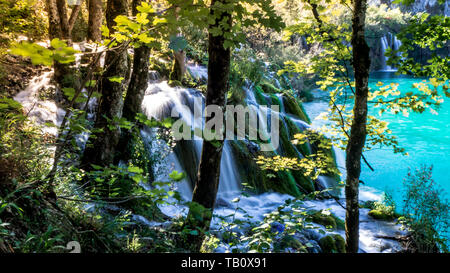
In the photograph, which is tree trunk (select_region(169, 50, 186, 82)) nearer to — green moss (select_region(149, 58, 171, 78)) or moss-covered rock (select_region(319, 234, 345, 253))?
green moss (select_region(149, 58, 171, 78))

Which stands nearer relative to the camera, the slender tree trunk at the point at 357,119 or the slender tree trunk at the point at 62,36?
the slender tree trunk at the point at 357,119

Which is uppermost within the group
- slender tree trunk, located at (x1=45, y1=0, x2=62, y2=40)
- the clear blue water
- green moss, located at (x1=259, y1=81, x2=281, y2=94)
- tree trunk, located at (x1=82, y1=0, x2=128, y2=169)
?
slender tree trunk, located at (x1=45, y1=0, x2=62, y2=40)

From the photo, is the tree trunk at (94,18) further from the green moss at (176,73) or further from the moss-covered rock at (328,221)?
the moss-covered rock at (328,221)

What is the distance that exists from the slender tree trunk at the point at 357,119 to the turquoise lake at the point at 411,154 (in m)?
8.20

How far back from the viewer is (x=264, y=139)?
9289 mm

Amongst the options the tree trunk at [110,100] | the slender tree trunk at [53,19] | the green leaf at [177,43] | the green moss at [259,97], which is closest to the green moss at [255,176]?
the green moss at [259,97]

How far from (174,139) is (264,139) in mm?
3660

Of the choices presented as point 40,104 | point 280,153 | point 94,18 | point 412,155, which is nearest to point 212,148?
point 40,104

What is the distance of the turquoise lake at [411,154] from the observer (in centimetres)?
1278

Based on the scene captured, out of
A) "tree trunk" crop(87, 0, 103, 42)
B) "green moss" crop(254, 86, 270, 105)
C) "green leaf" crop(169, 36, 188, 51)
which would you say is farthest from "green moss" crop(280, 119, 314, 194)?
"green leaf" crop(169, 36, 188, 51)

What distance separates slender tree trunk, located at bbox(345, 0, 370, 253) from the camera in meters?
3.11

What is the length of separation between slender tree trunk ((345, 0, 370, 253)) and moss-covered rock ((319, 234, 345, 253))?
7.97 feet
